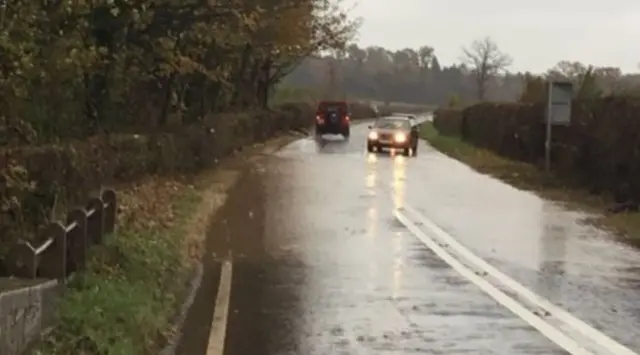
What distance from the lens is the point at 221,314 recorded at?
35.2 feet

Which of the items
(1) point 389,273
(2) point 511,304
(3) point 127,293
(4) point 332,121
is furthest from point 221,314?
(4) point 332,121

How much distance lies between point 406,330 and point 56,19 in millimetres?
7489

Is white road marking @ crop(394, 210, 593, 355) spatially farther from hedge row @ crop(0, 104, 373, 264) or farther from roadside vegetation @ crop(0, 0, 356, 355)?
hedge row @ crop(0, 104, 373, 264)

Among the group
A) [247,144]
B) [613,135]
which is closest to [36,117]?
[613,135]

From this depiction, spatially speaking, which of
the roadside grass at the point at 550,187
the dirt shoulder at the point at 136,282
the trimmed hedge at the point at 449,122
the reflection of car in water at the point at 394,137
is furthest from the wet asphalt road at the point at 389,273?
the trimmed hedge at the point at 449,122

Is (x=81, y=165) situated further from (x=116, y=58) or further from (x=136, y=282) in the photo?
(x=116, y=58)

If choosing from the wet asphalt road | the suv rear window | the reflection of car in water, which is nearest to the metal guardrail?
the wet asphalt road

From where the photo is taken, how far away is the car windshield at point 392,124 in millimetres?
46441

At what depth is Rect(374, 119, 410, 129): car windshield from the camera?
46.4 m

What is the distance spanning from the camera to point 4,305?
23.9ft

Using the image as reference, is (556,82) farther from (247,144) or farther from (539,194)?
(247,144)

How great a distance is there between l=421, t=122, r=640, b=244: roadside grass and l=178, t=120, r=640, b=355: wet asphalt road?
55 centimetres

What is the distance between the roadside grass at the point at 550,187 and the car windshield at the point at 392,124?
2.10m

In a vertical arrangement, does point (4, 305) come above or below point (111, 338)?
above
